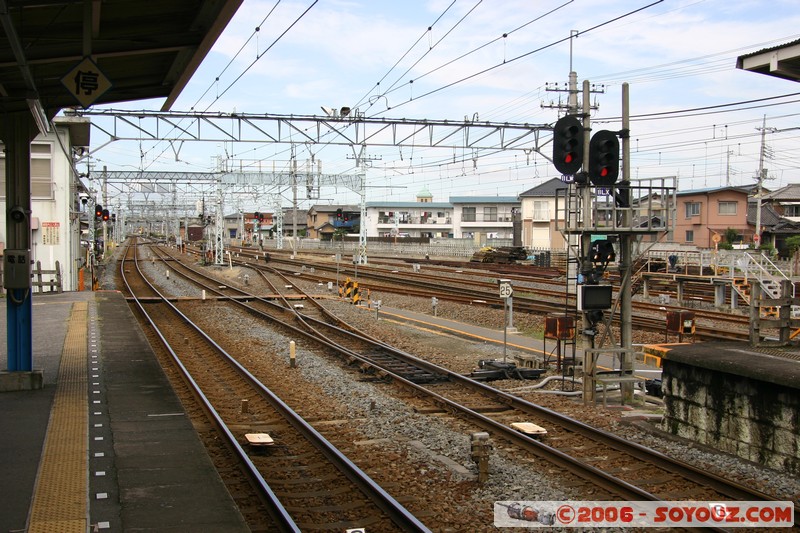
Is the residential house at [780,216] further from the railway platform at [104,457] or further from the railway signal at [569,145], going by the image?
the railway platform at [104,457]

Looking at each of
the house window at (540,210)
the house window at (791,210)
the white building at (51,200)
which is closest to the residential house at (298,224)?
the house window at (540,210)

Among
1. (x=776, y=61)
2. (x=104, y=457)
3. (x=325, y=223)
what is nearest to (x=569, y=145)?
(x=776, y=61)

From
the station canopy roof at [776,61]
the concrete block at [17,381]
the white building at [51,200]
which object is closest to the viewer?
the station canopy roof at [776,61]

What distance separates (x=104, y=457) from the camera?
6449mm

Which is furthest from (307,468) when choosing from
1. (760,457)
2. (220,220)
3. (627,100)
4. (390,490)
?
(220,220)

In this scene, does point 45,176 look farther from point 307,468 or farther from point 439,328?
point 307,468

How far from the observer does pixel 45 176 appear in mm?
25750

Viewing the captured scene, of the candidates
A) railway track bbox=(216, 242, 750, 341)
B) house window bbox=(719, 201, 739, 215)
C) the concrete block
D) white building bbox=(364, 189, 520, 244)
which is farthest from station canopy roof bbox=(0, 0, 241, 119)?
white building bbox=(364, 189, 520, 244)

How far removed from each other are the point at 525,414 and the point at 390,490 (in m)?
3.38

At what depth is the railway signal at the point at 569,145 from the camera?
10172 mm

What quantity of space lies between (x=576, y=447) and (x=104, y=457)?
15.9 feet

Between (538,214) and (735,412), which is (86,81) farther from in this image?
(538,214)

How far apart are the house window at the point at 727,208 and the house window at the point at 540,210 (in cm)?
1432

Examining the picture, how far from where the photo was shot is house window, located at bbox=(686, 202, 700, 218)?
45.0 meters
